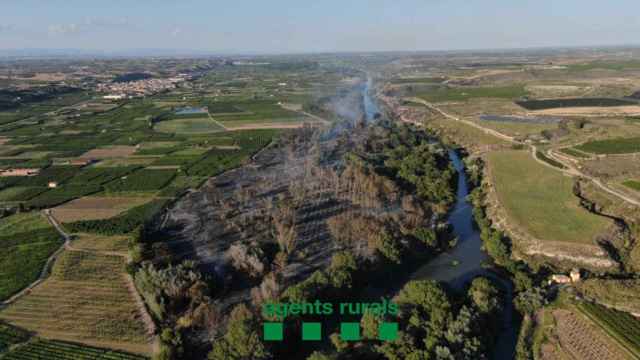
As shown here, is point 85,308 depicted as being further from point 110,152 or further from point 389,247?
point 110,152

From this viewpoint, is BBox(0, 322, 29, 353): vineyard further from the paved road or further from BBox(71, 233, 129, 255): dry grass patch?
the paved road

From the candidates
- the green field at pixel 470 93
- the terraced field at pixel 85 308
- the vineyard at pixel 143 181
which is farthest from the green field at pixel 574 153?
the green field at pixel 470 93

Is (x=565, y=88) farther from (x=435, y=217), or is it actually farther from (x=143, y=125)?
(x=143, y=125)

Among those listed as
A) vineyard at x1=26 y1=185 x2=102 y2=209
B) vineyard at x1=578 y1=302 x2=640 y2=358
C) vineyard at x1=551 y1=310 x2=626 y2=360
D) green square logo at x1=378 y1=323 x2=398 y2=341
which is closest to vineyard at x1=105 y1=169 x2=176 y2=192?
vineyard at x1=26 y1=185 x2=102 y2=209

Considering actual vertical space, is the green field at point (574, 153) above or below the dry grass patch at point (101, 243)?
above

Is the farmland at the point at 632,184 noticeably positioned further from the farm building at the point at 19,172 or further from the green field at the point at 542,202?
the farm building at the point at 19,172


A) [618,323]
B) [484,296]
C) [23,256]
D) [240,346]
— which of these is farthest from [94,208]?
[618,323]
